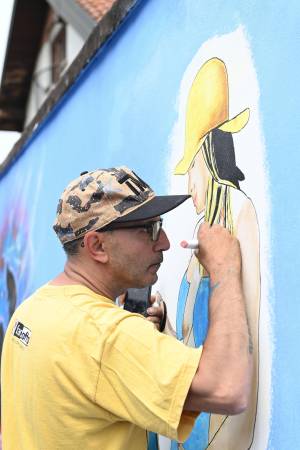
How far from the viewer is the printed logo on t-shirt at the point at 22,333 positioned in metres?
1.66

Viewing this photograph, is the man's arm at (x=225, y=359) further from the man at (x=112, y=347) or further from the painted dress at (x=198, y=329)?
the painted dress at (x=198, y=329)

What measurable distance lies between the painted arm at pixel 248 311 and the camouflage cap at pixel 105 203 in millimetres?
179

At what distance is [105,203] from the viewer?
1.68 m

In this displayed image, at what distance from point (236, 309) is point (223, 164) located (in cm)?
49

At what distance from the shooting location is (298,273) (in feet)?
4.79

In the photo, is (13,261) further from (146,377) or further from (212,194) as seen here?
(146,377)

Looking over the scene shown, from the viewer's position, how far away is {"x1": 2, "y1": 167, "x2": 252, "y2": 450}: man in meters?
1.40

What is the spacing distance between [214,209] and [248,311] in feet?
1.16

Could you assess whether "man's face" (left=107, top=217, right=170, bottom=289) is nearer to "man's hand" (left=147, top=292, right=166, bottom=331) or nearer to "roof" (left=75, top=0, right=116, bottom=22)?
"man's hand" (left=147, top=292, right=166, bottom=331)

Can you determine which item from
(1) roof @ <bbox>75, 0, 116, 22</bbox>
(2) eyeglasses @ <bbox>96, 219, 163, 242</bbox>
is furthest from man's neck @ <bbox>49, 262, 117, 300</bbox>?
(1) roof @ <bbox>75, 0, 116, 22</bbox>

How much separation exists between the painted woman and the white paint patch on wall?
0.09 ft

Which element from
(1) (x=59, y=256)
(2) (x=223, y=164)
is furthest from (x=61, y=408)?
(1) (x=59, y=256)

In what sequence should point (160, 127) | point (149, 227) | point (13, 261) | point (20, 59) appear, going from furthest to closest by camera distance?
point (20, 59) < point (13, 261) < point (160, 127) < point (149, 227)

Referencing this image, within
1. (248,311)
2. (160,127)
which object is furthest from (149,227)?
(160,127)
